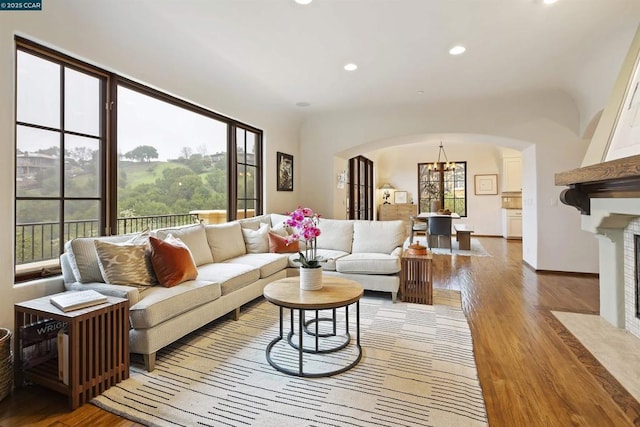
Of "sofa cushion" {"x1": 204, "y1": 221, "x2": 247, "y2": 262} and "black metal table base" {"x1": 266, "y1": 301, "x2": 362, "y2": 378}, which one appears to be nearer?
"black metal table base" {"x1": 266, "y1": 301, "x2": 362, "y2": 378}

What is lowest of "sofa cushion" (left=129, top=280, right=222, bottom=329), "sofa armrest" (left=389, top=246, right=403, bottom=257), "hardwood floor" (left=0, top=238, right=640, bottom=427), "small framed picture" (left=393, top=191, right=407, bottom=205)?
"hardwood floor" (left=0, top=238, right=640, bottom=427)

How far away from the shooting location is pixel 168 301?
7.55ft

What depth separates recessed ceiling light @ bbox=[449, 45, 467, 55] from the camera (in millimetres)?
3461

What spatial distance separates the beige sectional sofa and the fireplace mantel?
5.88 feet

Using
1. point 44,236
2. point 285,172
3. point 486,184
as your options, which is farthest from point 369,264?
point 486,184

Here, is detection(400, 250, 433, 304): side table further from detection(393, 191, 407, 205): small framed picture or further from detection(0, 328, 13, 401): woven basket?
detection(393, 191, 407, 205): small framed picture

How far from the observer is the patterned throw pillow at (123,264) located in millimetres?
2350

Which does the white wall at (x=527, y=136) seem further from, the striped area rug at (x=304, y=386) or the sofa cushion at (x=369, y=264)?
the striped area rug at (x=304, y=386)

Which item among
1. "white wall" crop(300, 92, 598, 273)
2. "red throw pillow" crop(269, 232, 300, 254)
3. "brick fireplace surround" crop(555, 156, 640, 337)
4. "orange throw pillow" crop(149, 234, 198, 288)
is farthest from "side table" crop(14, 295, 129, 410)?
"white wall" crop(300, 92, 598, 273)

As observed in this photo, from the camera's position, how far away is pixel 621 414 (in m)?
1.76

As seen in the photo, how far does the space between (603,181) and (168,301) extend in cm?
333

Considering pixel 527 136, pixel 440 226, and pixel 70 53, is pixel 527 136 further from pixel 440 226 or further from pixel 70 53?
pixel 70 53

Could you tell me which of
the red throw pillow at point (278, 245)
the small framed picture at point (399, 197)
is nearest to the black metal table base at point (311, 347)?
the red throw pillow at point (278, 245)

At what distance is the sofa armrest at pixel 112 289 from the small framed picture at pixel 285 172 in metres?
3.62
